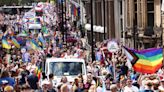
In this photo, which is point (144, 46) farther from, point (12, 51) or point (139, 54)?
point (139, 54)

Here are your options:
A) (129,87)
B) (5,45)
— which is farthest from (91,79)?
(5,45)

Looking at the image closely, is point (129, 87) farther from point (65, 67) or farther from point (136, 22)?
point (136, 22)

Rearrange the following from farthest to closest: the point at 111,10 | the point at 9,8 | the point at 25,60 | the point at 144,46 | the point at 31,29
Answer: the point at 9,8, the point at 31,29, the point at 111,10, the point at 144,46, the point at 25,60

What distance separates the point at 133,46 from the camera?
117ft

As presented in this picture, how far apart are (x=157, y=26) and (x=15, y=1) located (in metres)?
119

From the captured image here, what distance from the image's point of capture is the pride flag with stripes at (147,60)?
54.7ft

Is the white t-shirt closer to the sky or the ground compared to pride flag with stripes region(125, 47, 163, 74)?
closer to the ground

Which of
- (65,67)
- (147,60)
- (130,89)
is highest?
(147,60)

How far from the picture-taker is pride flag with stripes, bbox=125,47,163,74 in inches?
657

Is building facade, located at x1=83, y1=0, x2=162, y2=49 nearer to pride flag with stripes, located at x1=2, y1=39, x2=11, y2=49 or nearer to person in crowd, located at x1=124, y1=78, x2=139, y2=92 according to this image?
pride flag with stripes, located at x1=2, y1=39, x2=11, y2=49

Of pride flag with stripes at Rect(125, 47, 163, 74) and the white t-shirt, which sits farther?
pride flag with stripes at Rect(125, 47, 163, 74)

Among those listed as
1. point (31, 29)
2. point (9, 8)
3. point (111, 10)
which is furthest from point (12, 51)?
point (9, 8)

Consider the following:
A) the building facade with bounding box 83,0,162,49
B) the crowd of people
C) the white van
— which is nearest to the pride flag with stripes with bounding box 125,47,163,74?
the crowd of people

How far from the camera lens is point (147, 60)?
17109 mm
